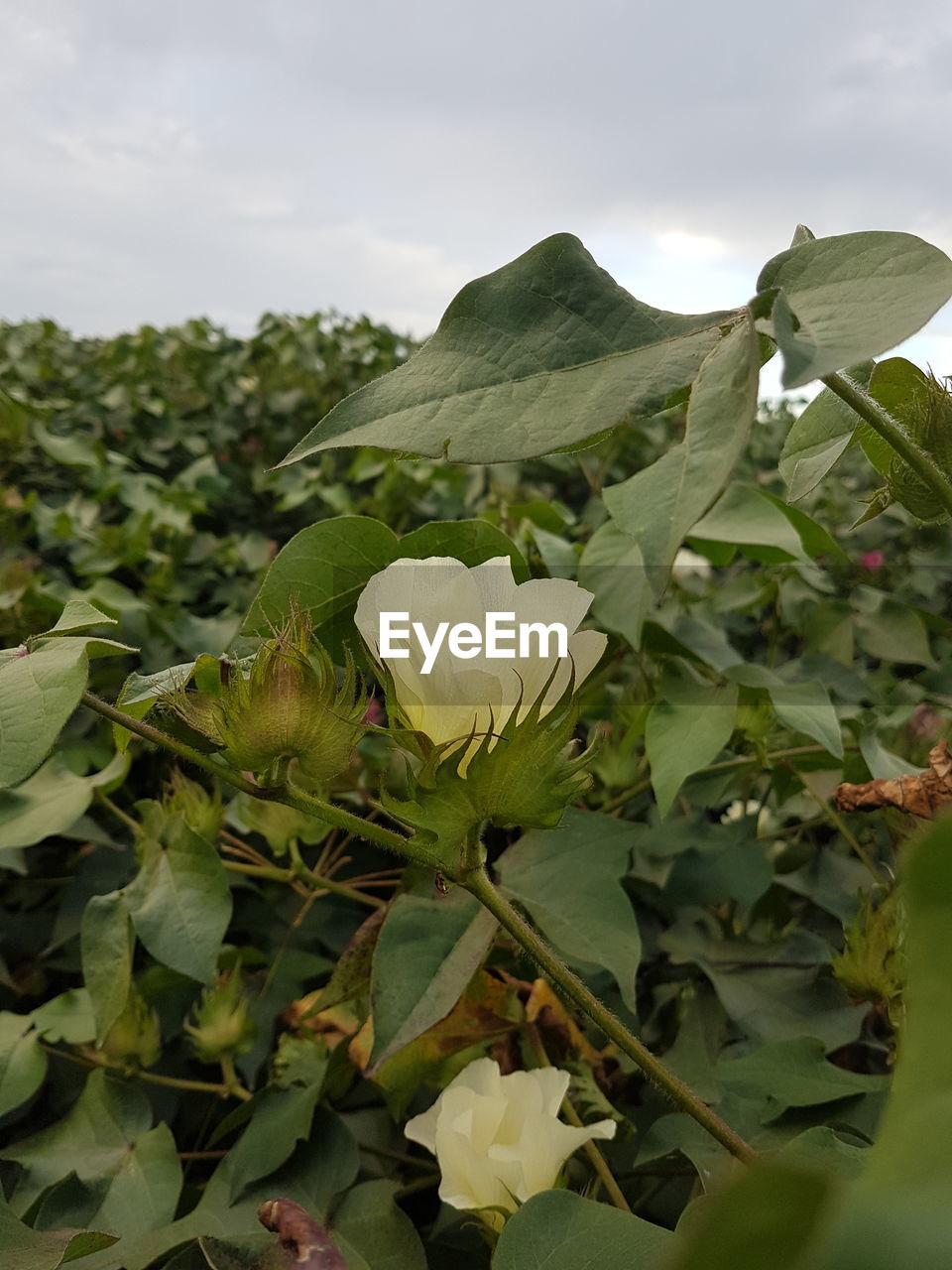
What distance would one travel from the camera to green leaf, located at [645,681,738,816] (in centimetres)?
61

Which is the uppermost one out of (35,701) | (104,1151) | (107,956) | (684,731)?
(35,701)

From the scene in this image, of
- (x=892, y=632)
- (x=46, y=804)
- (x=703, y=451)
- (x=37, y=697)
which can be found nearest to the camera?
(x=703, y=451)

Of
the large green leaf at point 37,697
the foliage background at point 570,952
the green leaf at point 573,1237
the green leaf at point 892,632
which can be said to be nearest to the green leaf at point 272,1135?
the foliage background at point 570,952

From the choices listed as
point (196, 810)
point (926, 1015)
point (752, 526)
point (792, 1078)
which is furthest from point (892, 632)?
point (926, 1015)

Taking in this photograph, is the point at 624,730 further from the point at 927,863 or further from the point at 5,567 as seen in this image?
the point at 5,567

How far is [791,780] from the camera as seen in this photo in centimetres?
76

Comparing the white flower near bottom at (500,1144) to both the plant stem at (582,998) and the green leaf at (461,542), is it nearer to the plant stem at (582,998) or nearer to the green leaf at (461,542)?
the plant stem at (582,998)

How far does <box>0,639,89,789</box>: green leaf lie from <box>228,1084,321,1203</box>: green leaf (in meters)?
0.31

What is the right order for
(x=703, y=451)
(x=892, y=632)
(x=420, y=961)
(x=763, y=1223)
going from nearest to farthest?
(x=763, y=1223) < (x=703, y=451) < (x=420, y=961) < (x=892, y=632)

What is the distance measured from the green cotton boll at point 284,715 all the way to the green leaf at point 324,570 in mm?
→ 108

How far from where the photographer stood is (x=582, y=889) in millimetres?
563

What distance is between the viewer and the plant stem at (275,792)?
37 centimetres

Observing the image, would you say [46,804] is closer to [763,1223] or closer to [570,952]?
[570,952]

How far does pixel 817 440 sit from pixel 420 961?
0.32 metres
